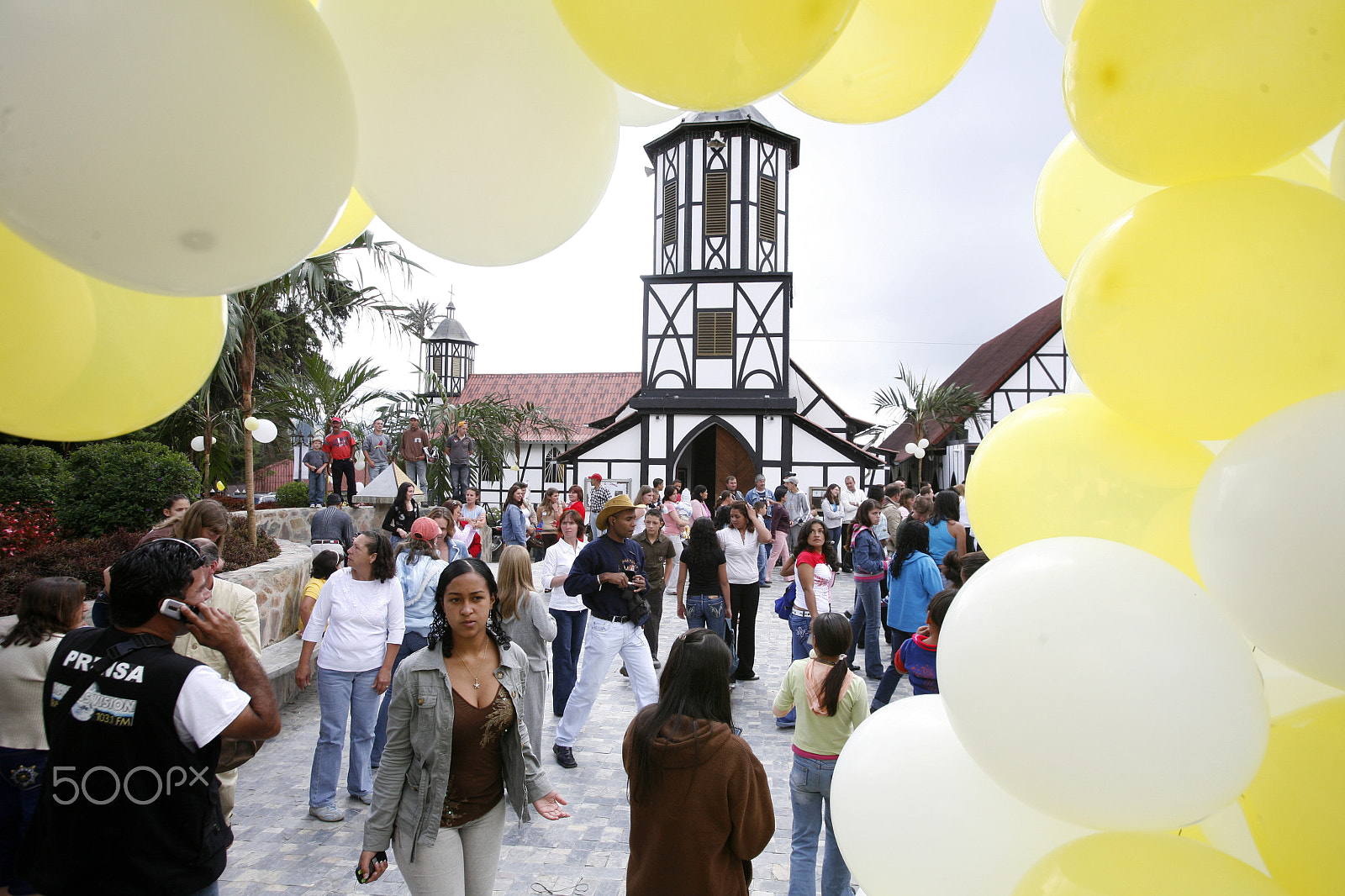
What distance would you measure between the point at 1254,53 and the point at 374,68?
1.25 metres

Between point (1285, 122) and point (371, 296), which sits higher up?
point (371, 296)

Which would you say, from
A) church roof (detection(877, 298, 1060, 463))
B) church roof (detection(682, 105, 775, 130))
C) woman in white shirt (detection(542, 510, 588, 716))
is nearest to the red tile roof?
church roof (detection(877, 298, 1060, 463))

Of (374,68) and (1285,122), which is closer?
(1285,122)

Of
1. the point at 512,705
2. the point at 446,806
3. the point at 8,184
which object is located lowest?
the point at 446,806

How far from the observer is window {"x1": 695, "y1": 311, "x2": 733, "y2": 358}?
18.3 meters

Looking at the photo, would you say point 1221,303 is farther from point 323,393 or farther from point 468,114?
point 323,393

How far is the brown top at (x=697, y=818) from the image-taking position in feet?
6.64

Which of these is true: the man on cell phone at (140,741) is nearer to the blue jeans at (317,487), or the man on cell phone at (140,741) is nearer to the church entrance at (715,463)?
the blue jeans at (317,487)

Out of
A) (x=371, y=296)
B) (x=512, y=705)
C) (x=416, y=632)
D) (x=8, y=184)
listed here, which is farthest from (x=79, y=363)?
(x=371, y=296)

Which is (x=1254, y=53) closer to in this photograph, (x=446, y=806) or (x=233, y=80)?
(x=233, y=80)

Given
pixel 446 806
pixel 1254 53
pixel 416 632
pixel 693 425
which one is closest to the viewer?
pixel 1254 53

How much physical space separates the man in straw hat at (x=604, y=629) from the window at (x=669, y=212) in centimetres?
1484

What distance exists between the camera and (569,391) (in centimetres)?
3203

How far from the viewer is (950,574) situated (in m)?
4.94
